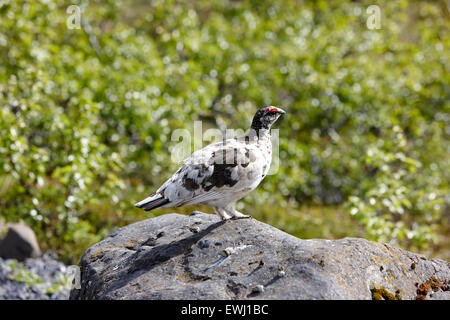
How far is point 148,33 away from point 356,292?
13391 millimetres

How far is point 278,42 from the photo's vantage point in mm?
15070

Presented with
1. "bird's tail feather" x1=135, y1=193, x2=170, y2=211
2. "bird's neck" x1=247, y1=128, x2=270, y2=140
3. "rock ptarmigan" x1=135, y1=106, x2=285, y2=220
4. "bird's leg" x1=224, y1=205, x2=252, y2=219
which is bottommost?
"bird's leg" x1=224, y1=205, x2=252, y2=219

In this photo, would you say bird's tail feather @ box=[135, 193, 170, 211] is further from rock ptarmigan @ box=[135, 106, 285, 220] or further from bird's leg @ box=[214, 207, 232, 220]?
bird's leg @ box=[214, 207, 232, 220]

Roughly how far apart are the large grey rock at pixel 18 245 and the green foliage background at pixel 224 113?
0.93ft

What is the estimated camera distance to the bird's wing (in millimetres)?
4719

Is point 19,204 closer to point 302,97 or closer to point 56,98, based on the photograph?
point 56,98

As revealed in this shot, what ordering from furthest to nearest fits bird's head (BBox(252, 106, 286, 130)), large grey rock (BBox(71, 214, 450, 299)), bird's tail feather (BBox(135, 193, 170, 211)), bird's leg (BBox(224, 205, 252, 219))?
bird's head (BBox(252, 106, 286, 130)) → bird's leg (BBox(224, 205, 252, 219)) → bird's tail feather (BBox(135, 193, 170, 211)) → large grey rock (BBox(71, 214, 450, 299))

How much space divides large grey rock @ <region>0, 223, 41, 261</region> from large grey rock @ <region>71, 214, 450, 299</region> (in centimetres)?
340

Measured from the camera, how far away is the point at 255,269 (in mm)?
4035

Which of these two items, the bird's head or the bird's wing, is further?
the bird's head

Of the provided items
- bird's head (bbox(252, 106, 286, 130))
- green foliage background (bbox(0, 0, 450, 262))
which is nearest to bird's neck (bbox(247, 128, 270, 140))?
bird's head (bbox(252, 106, 286, 130))

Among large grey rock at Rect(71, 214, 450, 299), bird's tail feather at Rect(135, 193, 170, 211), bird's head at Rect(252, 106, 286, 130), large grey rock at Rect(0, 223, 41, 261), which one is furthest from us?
large grey rock at Rect(0, 223, 41, 261)

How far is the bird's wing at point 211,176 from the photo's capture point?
472cm

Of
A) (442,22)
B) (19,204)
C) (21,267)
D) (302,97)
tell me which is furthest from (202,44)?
(442,22)
